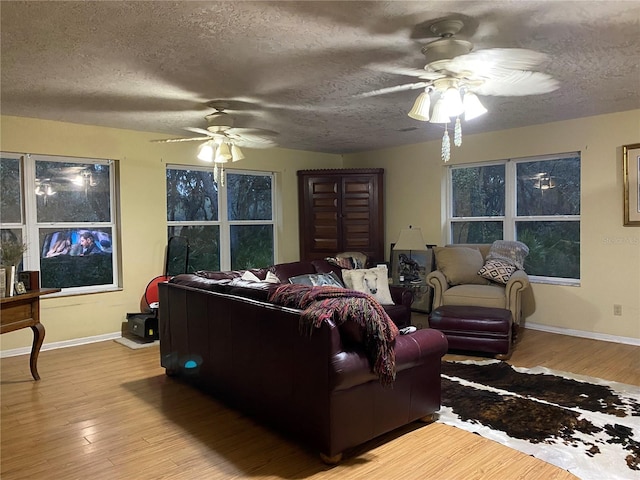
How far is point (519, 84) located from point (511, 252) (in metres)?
2.14

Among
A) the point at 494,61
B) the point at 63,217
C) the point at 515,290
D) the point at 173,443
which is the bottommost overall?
the point at 173,443

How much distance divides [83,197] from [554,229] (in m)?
5.20

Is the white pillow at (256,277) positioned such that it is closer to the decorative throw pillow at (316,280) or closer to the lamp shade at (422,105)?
the decorative throw pillow at (316,280)

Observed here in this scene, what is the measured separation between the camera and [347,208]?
265 inches

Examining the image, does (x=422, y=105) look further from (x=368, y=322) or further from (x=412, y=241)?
(x=412, y=241)

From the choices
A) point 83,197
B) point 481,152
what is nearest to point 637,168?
point 481,152

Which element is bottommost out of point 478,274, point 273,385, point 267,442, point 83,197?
point 267,442

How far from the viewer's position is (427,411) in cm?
291

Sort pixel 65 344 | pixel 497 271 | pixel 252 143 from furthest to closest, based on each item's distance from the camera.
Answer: pixel 252 143 → pixel 497 271 → pixel 65 344

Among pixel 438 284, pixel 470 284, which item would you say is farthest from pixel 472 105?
pixel 470 284

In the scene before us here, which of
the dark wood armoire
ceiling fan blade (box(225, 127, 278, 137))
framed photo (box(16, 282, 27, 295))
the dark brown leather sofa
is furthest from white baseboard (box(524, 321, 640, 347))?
framed photo (box(16, 282, 27, 295))

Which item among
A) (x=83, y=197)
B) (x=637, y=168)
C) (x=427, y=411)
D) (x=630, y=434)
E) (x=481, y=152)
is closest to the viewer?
(x=630, y=434)

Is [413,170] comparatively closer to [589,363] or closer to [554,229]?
[554,229]

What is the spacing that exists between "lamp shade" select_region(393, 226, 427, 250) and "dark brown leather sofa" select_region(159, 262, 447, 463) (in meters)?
2.77
